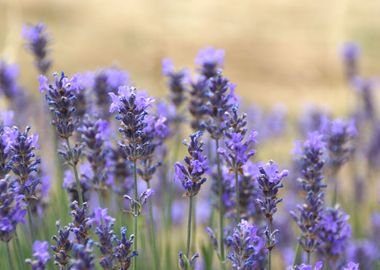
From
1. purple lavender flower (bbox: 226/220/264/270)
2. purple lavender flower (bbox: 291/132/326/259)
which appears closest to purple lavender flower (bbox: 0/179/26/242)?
purple lavender flower (bbox: 226/220/264/270)

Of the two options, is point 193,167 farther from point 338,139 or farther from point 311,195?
point 338,139

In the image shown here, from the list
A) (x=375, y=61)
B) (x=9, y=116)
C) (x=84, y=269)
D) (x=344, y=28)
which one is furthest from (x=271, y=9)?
(x=84, y=269)

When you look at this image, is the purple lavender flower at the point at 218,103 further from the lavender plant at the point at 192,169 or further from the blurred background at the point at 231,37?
the blurred background at the point at 231,37

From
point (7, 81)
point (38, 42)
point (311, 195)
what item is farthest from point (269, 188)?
point (7, 81)

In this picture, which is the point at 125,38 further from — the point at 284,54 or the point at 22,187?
the point at 22,187

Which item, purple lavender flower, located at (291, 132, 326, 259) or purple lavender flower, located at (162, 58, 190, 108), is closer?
purple lavender flower, located at (291, 132, 326, 259)

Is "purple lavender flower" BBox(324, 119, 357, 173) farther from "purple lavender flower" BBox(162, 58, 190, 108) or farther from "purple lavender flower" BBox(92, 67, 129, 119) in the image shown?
"purple lavender flower" BBox(92, 67, 129, 119)
